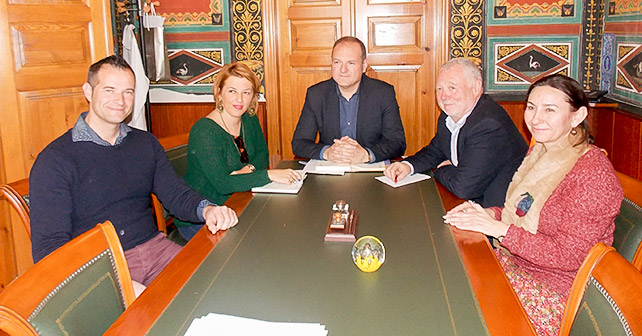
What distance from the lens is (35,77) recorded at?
9.77ft

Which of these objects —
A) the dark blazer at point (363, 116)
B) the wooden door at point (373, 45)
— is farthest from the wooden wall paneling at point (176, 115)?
the dark blazer at point (363, 116)

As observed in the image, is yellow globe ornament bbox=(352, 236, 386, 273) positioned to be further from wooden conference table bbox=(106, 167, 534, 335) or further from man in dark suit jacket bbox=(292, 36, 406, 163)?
man in dark suit jacket bbox=(292, 36, 406, 163)

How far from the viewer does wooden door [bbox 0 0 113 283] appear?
2.87 m

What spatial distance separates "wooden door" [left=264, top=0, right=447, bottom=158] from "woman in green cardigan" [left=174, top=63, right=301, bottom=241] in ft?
5.59

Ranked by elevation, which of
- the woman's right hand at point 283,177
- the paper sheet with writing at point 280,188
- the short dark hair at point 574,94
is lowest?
the paper sheet with writing at point 280,188

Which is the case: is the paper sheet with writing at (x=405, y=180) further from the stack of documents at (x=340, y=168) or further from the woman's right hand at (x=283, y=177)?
the woman's right hand at (x=283, y=177)

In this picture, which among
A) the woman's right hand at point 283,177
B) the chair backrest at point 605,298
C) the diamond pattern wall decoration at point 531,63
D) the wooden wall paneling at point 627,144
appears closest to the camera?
the chair backrest at point 605,298

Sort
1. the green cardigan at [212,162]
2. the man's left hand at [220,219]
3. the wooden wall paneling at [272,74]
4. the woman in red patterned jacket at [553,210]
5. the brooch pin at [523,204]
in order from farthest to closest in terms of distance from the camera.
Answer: the wooden wall paneling at [272,74] < the green cardigan at [212,162] < the brooch pin at [523,204] < the man's left hand at [220,219] < the woman in red patterned jacket at [553,210]

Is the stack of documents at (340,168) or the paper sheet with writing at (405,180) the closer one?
the paper sheet with writing at (405,180)

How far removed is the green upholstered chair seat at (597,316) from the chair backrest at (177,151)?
6.60 ft

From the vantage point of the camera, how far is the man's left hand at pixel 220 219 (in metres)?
1.86

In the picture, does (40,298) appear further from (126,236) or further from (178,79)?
(178,79)

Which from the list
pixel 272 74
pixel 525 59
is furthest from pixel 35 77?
pixel 525 59

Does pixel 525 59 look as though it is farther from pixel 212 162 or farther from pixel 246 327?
pixel 246 327
